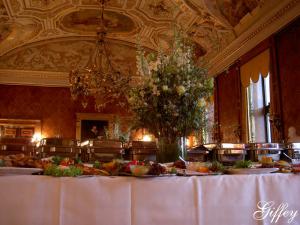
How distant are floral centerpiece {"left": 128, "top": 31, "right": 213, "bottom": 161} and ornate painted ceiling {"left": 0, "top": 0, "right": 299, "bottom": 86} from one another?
6.05 metres

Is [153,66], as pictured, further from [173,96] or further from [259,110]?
[259,110]

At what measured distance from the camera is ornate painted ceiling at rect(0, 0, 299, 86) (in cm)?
961

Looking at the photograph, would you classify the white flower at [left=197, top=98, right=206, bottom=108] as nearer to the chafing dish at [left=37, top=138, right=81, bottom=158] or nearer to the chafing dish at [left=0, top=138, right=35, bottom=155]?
the chafing dish at [left=37, top=138, right=81, bottom=158]

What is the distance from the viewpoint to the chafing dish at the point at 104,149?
3979 mm

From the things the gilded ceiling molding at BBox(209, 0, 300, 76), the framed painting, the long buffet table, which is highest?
the gilded ceiling molding at BBox(209, 0, 300, 76)

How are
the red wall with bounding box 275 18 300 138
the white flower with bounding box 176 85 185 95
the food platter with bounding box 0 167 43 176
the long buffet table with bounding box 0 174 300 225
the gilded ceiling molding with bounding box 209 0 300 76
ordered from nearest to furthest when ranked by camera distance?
1. the long buffet table with bounding box 0 174 300 225
2. the food platter with bounding box 0 167 43 176
3. the white flower with bounding box 176 85 185 95
4. the red wall with bounding box 275 18 300 138
5. the gilded ceiling molding with bounding box 209 0 300 76

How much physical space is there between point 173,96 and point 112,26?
1044cm

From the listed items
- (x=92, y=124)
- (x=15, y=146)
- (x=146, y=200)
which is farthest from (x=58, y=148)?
(x=92, y=124)

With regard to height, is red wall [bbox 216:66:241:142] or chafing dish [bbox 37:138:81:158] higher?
red wall [bbox 216:66:241:142]

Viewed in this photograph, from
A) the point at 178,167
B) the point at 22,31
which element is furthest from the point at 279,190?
the point at 22,31

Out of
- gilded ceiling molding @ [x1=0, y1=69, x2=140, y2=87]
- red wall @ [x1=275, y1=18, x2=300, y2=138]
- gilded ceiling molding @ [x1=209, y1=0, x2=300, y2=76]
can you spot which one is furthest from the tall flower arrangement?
gilded ceiling molding @ [x1=0, y1=69, x2=140, y2=87]

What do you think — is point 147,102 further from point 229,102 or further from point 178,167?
point 229,102

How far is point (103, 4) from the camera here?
10.6 meters

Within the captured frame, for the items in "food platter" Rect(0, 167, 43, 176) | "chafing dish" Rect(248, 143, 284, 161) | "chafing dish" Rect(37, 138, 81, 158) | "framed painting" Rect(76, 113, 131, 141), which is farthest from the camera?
"framed painting" Rect(76, 113, 131, 141)
